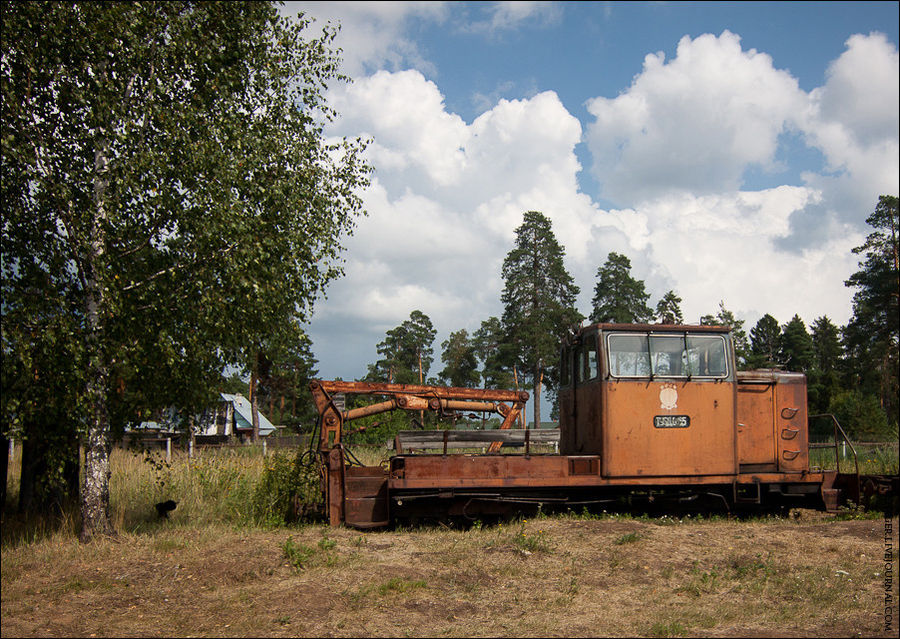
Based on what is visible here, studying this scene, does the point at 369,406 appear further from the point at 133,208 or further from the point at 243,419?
the point at 243,419

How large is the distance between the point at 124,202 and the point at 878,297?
132 ft

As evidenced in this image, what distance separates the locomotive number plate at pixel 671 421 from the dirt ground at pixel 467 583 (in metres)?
1.53

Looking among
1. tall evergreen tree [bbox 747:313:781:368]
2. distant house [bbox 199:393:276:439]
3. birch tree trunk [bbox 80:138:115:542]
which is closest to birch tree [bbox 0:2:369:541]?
birch tree trunk [bbox 80:138:115:542]

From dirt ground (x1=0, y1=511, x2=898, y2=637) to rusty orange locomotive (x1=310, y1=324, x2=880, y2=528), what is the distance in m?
0.78

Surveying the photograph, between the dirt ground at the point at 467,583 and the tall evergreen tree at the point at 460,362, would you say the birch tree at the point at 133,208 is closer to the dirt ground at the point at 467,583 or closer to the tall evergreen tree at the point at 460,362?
the dirt ground at the point at 467,583

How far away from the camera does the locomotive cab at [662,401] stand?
36.0 feet

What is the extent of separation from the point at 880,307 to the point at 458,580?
3873 cm

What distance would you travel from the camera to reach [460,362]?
204ft

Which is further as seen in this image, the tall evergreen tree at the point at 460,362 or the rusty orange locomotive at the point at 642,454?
the tall evergreen tree at the point at 460,362

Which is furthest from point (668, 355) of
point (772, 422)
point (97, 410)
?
point (97, 410)

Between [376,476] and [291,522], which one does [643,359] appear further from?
[291,522]

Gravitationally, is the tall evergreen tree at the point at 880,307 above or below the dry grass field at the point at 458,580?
above

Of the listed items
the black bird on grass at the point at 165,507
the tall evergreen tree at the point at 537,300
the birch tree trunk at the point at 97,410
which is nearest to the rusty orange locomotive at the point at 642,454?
the black bird on grass at the point at 165,507

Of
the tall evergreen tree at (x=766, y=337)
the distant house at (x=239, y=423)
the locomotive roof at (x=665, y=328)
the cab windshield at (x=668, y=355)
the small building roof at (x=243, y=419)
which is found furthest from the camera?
the tall evergreen tree at (x=766, y=337)
